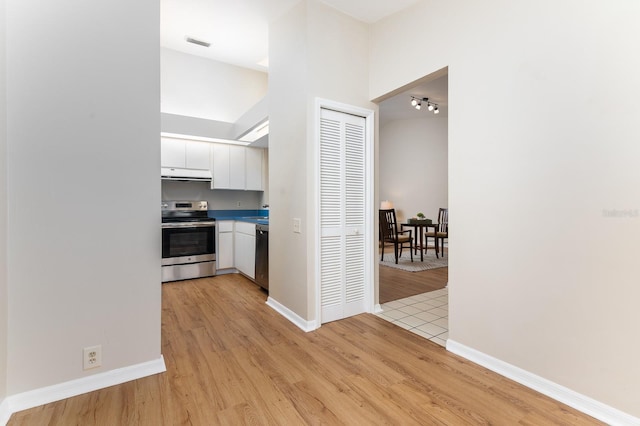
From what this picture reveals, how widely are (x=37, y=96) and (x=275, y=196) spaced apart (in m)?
1.94

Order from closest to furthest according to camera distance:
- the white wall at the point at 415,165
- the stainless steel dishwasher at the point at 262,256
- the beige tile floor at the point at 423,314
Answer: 1. the beige tile floor at the point at 423,314
2. the stainless steel dishwasher at the point at 262,256
3. the white wall at the point at 415,165

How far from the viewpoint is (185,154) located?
457 centimetres

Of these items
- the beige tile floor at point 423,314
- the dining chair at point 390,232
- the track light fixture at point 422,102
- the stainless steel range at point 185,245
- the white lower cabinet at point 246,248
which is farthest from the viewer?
the track light fixture at point 422,102

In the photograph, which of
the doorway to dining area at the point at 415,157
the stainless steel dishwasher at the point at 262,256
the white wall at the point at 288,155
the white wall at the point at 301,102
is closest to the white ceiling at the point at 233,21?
the white wall at the point at 301,102

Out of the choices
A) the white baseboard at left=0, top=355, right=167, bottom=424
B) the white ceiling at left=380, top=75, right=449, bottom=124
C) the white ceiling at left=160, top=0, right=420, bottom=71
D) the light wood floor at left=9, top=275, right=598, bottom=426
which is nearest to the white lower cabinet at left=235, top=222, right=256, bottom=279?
Answer: the light wood floor at left=9, top=275, right=598, bottom=426

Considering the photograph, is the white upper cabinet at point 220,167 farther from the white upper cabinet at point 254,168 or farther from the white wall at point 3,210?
the white wall at point 3,210

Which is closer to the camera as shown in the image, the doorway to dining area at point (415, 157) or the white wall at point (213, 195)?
the white wall at point (213, 195)

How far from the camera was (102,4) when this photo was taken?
179 cm

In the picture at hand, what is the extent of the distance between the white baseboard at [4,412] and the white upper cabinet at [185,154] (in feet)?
11.1

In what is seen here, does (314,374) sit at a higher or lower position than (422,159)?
lower

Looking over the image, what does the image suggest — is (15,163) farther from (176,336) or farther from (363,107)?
(363,107)

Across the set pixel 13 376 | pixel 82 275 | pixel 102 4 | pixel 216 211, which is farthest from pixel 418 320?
pixel 216 211

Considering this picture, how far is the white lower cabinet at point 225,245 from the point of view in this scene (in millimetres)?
4652

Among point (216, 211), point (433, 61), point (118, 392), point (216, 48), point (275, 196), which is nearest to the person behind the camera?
point (118, 392)
